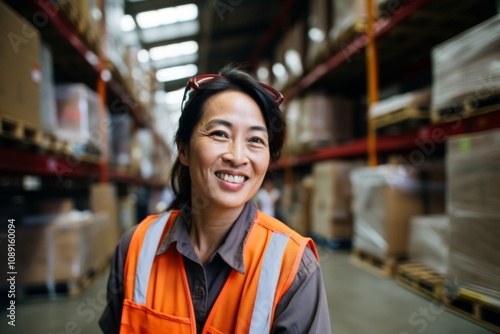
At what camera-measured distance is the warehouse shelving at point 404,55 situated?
350cm

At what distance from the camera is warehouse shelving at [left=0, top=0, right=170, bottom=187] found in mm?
2820

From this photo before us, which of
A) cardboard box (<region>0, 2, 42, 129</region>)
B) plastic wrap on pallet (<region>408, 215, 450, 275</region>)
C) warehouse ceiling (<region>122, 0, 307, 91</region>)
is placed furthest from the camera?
warehouse ceiling (<region>122, 0, 307, 91</region>)

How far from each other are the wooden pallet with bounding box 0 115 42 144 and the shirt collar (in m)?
1.78

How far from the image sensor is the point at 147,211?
9.52m

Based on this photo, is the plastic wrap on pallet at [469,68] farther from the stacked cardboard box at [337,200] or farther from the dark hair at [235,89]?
the stacked cardboard box at [337,200]

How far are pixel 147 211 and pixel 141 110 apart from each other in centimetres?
319

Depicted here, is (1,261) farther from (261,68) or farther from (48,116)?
(261,68)

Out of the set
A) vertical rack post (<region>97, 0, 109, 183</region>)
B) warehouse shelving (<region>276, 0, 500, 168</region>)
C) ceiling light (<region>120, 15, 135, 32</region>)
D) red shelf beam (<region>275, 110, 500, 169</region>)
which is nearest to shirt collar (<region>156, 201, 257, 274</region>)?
red shelf beam (<region>275, 110, 500, 169</region>)

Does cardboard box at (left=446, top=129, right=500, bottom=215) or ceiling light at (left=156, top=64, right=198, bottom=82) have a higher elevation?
ceiling light at (left=156, top=64, right=198, bottom=82)

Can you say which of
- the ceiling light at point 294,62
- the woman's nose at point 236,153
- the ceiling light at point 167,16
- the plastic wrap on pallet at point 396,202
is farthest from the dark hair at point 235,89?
the ceiling light at point 167,16

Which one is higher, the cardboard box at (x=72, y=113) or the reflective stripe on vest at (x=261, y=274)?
the cardboard box at (x=72, y=113)

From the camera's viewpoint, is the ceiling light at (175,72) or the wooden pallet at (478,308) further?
the ceiling light at (175,72)

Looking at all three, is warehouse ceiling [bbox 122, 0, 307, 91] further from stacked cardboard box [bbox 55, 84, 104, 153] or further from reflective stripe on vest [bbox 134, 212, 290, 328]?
reflective stripe on vest [bbox 134, 212, 290, 328]

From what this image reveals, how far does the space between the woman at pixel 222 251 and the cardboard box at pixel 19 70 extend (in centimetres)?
176
